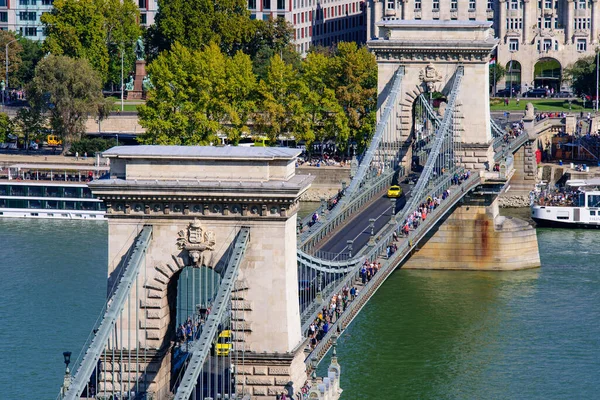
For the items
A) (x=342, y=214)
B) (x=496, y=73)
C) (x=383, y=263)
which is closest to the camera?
(x=383, y=263)

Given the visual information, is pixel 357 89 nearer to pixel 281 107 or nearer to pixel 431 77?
pixel 281 107

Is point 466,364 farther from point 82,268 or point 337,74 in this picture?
point 337,74

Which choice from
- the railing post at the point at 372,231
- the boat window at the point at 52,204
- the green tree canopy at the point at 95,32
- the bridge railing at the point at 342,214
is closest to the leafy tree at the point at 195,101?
the boat window at the point at 52,204

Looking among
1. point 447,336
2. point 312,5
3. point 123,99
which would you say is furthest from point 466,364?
point 312,5

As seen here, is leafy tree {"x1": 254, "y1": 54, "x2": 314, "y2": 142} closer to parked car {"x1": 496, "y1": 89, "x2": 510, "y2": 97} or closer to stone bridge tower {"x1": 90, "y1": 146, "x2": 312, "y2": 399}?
parked car {"x1": 496, "y1": 89, "x2": 510, "y2": 97}

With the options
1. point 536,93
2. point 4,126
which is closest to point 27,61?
point 4,126

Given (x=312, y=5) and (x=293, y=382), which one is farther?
(x=312, y=5)
